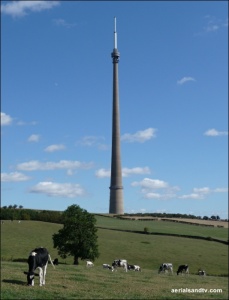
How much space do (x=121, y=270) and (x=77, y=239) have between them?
1623 cm

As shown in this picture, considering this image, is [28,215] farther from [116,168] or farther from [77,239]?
[77,239]

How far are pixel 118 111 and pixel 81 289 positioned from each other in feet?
437

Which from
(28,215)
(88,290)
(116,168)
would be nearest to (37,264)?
(88,290)

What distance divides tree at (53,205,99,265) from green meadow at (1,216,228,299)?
1.79 metres

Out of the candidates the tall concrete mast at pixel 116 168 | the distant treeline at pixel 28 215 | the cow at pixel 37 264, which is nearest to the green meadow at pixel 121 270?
the cow at pixel 37 264

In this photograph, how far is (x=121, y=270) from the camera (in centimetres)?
4834

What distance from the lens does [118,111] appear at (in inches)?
6216

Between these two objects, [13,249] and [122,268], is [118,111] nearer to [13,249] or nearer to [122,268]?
[13,249]

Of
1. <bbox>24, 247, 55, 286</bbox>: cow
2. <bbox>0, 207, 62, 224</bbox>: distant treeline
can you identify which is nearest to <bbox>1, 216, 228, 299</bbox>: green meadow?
<bbox>24, 247, 55, 286</bbox>: cow

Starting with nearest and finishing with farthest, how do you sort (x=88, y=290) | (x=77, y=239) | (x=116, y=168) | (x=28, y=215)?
(x=88, y=290) → (x=77, y=239) → (x=28, y=215) → (x=116, y=168)

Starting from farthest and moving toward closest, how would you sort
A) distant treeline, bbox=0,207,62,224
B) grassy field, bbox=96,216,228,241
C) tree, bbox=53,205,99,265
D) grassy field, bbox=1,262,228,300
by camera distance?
distant treeline, bbox=0,207,62,224, grassy field, bbox=96,216,228,241, tree, bbox=53,205,99,265, grassy field, bbox=1,262,228,300

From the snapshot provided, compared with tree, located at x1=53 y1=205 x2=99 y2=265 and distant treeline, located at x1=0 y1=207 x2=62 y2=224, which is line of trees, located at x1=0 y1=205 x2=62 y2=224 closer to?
distant treeline, located at x1=0 y1=207 x2=62 y2=224

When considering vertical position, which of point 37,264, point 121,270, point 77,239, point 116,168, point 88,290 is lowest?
point 121,270

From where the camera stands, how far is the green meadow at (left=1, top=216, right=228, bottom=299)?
2586 cm
